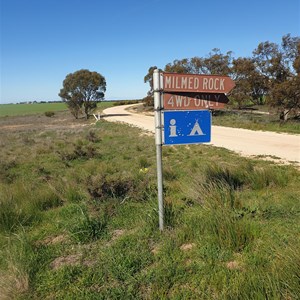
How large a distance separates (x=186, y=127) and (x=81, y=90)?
42098 mm

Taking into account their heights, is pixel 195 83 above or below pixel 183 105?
above

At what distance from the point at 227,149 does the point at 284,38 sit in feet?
54.6

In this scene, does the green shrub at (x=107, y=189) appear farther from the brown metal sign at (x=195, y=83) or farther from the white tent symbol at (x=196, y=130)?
the brown metal sign at (x=195, y=83)

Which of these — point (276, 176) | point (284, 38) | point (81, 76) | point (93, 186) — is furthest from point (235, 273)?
point (81, 76)

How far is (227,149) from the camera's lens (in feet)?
39.3

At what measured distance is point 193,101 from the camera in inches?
141

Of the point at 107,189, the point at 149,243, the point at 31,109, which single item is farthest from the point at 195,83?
the point at 31,109

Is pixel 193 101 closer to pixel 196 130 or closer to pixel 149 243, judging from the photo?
pixel 196 130

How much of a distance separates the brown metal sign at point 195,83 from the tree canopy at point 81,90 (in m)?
41.5

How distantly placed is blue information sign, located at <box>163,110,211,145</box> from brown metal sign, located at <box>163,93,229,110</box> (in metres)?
0.07

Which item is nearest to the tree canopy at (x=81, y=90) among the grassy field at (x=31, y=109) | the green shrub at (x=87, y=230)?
the grassy field at (x=31, y=109)

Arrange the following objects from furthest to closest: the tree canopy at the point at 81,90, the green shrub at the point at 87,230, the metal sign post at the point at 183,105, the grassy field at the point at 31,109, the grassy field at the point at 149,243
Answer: the grassy field at the point at 31,109 < the tree canopy at the point at 81,90 < the green shrub at the point at 87,230 < the metal sign post at the point at 183,105 < the grassy field at the point at 149,243

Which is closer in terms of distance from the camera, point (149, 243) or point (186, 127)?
point (149, 243)

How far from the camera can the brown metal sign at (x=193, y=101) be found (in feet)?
11.3
